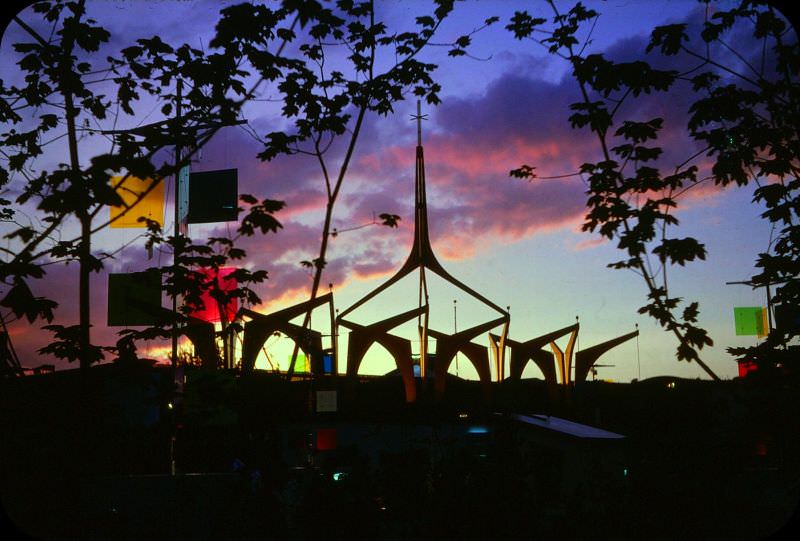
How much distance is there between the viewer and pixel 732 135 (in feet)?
21.9

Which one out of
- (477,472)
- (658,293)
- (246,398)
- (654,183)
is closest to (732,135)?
(654,183)

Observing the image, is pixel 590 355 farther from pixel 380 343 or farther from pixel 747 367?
pixel 747 367

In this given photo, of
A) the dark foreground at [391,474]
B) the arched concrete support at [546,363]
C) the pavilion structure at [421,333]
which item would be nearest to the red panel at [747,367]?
the dark foreground at [391,474]

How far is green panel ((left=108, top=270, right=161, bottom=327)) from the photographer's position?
8.12 metres

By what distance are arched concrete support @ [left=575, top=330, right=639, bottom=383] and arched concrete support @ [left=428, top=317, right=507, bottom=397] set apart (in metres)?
13.3

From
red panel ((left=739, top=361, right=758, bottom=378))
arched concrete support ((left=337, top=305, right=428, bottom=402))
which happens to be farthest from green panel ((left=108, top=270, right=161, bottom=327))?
arched concrete support ((left=337, top=305, right=428, bottom=402))

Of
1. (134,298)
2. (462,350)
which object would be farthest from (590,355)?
(134,298)

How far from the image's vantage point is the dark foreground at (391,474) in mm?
4047

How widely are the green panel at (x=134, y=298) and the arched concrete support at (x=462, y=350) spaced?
76.6 feet

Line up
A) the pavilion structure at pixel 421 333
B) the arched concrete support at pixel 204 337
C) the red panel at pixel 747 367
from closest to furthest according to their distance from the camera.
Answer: the red panel at pixel 747 367
the arched concrete support at pixel 204 337
the pavilion structure at pixel 421 333

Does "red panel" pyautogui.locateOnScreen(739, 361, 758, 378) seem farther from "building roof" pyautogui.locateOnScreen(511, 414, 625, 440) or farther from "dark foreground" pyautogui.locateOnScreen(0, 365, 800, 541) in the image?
"building roof" pyautogui.locateOnScreen(511, 414, 625, 440)

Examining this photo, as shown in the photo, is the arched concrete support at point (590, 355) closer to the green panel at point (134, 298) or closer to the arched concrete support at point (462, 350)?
the arched concrete support at point (462, 350)

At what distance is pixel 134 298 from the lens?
361 inches

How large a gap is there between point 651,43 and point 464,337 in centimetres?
2905
